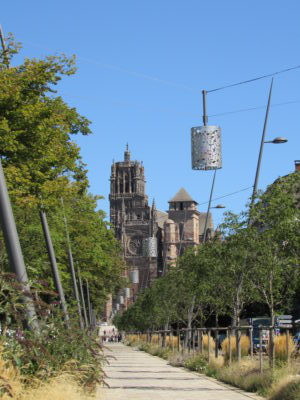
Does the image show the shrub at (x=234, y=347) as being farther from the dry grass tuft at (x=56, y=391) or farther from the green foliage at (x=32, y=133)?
the dry grass tuft at (x=56, y=391)

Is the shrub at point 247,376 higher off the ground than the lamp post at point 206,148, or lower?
lower

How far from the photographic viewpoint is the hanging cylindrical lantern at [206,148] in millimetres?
17438

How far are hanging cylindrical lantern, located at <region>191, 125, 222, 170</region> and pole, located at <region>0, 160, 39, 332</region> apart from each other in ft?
20.6

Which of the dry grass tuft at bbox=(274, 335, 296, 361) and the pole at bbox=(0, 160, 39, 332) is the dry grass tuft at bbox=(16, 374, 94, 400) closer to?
the pole at bbox=(0, 160, 39, 332)

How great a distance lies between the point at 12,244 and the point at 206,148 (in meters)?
6.62

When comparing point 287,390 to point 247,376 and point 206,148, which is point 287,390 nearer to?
point 206,148

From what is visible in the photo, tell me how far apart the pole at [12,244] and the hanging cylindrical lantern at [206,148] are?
627cm

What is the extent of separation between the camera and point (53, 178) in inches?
1113

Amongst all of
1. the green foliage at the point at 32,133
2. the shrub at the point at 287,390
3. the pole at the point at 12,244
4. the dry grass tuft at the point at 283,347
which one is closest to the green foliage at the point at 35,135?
the green foliage at the point at 32,133

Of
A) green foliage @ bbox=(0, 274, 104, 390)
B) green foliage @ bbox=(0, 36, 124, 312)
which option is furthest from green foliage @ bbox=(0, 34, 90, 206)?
green foliage @ bbox=(0, 274, 104, 390)

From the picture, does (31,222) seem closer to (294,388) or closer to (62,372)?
(294,388)

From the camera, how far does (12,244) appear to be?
11.7 meters

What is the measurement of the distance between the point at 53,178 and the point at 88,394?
17.4m

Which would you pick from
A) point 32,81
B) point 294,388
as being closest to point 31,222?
point 32,81
